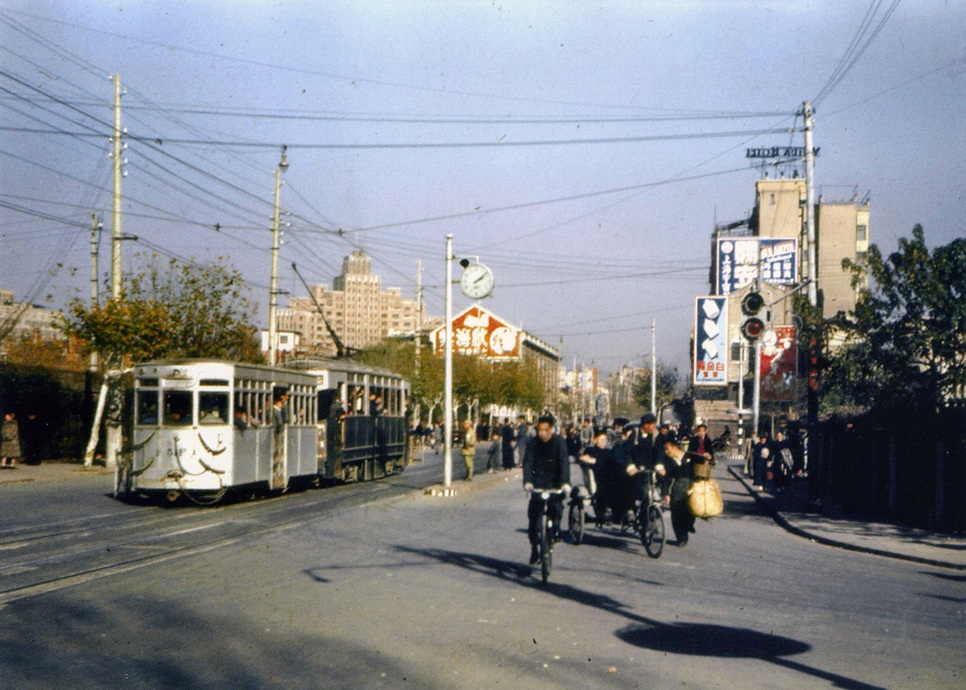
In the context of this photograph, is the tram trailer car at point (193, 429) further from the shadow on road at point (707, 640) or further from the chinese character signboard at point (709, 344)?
the chinese character signboard at point (709, 344)

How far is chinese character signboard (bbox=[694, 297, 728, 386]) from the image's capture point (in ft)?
219

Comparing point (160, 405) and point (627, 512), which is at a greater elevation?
point (160, 405)

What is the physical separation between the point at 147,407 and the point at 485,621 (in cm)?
1392

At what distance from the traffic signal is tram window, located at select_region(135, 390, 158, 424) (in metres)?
11.2

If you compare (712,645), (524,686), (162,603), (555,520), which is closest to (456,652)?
(524,686)

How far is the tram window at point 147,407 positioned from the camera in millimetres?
21141

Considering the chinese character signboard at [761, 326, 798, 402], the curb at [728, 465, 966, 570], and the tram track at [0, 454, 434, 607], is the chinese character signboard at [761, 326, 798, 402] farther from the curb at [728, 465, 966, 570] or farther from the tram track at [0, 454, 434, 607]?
the tram track at [0, 454, 434, 607]

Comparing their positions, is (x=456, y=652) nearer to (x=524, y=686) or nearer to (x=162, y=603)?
(x=524, y=686)

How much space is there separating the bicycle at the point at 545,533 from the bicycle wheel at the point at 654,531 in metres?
2.43

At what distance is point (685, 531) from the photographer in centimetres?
1507

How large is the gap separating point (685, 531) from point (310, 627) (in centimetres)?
780

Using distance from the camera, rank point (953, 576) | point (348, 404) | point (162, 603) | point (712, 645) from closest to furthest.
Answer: point (712, 645) < point (162, 603) < point (953, 576) < point (348, 404)

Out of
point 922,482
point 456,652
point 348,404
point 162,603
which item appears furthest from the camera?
point 348,404

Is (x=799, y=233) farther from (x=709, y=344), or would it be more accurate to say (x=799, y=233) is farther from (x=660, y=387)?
(x=709, y=344)
